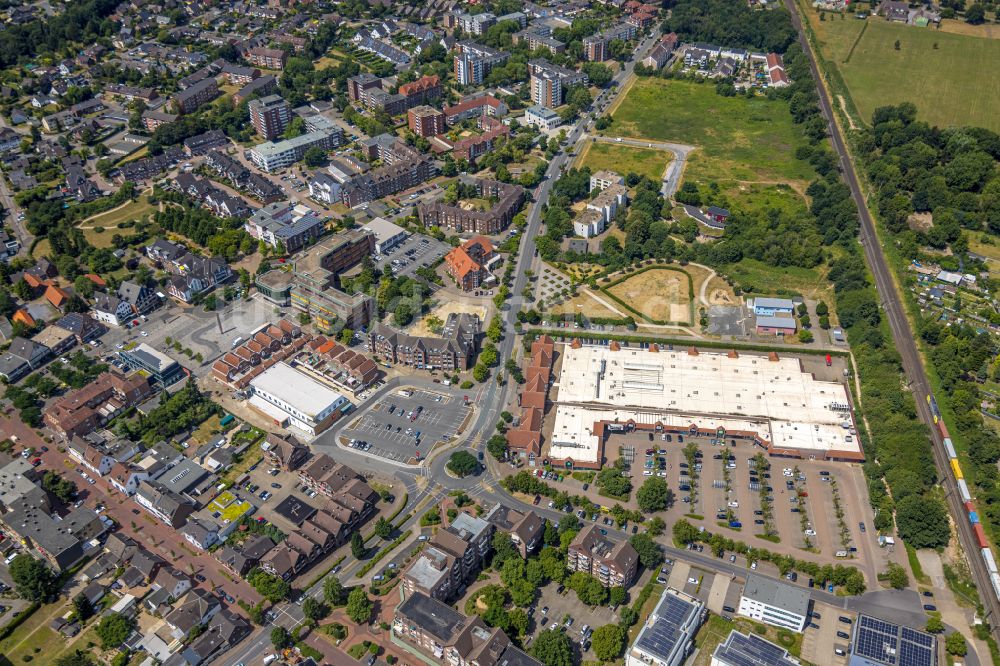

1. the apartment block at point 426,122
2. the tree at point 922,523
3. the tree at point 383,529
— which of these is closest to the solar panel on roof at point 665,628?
the tree at point 922,523

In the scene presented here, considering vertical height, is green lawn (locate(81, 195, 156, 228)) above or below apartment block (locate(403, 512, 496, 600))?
below

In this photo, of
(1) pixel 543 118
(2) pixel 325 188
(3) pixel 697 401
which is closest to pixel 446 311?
(3) pixel 697 401

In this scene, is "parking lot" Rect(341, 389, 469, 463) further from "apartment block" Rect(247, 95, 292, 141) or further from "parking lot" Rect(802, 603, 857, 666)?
"apartment block" Rect(247, 95, 292, 141)

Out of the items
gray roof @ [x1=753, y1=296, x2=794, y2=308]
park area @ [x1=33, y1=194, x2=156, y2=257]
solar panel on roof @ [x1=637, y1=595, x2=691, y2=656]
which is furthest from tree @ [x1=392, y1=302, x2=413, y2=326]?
solar panel on roof @ [x1=637, y1=595, x2=691, y2=656]

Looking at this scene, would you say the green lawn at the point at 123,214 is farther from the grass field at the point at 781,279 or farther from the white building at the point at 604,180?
the grass field at the point at 781,279

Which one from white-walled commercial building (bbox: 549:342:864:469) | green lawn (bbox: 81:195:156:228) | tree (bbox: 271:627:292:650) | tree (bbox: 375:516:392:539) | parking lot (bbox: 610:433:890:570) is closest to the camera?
tree (bbox: 271:627:292:650)

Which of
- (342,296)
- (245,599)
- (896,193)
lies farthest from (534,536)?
(896,193)

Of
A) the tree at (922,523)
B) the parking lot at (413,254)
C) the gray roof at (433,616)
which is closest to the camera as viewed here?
the gray roof at (433,616)
